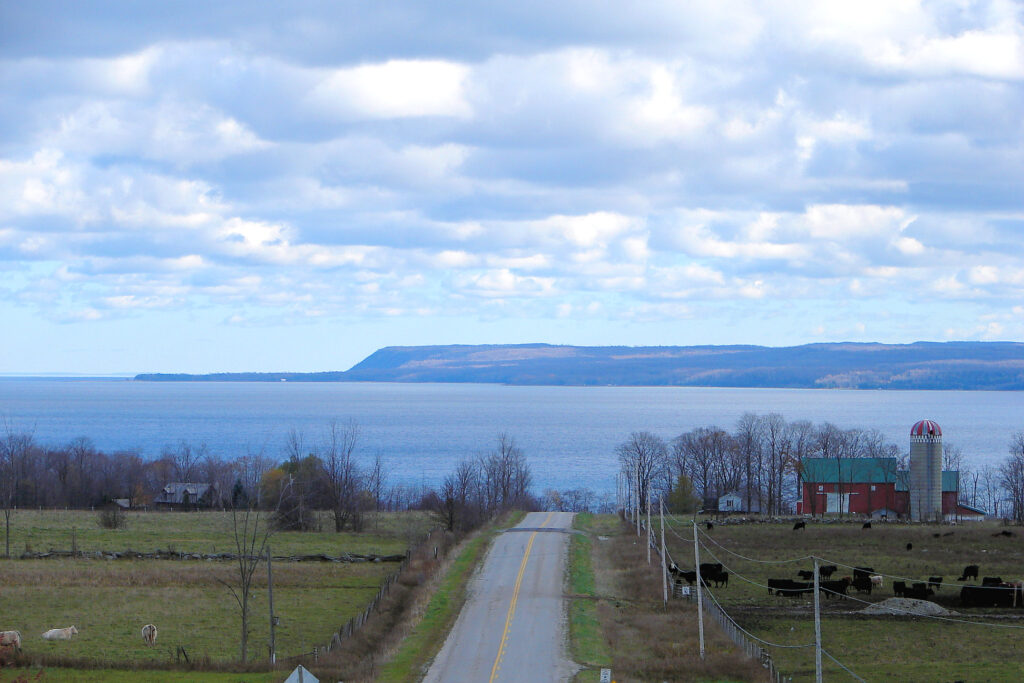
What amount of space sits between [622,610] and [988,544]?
3683 cm

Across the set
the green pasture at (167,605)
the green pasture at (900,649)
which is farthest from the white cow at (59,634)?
the green pasture at (900,649)

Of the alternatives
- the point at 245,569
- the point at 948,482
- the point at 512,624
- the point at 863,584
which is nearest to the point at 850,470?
the point at 948,482

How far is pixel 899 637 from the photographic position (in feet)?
128

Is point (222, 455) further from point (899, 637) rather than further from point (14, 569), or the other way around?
point (899, 637)

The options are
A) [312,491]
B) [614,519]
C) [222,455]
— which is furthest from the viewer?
[222,455]

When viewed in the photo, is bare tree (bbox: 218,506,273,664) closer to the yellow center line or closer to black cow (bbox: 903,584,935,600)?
the yellow center line

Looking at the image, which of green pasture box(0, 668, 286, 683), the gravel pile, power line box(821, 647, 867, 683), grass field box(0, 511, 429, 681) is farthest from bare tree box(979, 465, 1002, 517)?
green pasture box(0, 668, 286, 683)

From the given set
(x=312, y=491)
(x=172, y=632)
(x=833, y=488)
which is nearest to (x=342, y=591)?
(x=172, y=632)

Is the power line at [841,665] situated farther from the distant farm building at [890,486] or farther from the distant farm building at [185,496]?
the distant farm building at [185,496]

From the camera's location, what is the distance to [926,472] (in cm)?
9731

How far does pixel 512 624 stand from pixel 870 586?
61.7 feet

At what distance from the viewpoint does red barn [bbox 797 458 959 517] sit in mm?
103000

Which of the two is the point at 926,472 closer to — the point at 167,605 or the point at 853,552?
the point at 853,552

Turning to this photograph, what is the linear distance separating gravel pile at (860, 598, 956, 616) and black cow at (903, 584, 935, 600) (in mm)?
1318
